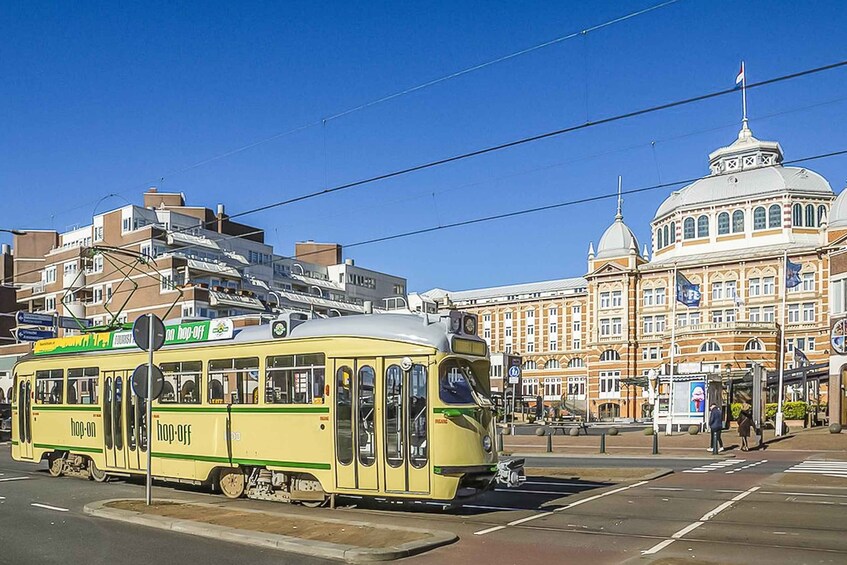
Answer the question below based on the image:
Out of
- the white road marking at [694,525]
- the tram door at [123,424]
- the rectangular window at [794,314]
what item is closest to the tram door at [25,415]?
the tram door at [123,424]

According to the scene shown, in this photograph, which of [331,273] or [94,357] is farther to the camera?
[331,273]

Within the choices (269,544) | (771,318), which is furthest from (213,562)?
(771,318)

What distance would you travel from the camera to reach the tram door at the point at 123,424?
18.2m

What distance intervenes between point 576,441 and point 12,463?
73.2 feet

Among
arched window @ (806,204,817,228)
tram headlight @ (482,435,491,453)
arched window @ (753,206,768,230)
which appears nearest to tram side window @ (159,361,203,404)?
tram headlight @ (482,435,491,453)

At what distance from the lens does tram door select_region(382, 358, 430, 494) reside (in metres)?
13.5

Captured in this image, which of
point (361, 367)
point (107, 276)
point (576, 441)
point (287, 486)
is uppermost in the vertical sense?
point (107, 276)

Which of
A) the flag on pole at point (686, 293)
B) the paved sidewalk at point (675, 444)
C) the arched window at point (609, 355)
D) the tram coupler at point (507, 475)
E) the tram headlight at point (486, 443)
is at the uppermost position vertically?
the flag on pole at point (686, 293)

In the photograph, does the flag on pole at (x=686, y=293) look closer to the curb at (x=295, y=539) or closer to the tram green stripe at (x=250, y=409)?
the tram green stripe at (x=250, y=409)

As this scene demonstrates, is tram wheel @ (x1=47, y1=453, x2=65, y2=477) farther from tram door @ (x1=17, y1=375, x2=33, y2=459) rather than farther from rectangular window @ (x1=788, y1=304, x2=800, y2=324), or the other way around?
rectangular window @ (x1=788, y1=304, x2=800, y2=324)

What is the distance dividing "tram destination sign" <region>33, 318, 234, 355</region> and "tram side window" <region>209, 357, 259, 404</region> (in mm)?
574

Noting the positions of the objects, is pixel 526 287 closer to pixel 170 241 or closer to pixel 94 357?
pixel 170 241

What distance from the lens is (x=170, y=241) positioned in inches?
2840

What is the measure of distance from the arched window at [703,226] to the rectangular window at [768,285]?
313 inches
